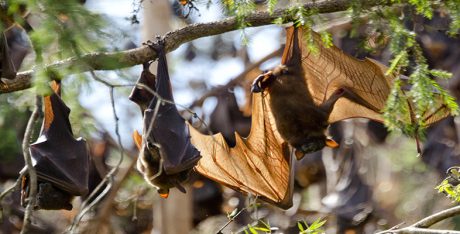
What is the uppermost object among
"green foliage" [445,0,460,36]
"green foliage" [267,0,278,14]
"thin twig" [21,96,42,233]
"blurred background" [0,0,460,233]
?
"green foliage" [267,0,278,14]

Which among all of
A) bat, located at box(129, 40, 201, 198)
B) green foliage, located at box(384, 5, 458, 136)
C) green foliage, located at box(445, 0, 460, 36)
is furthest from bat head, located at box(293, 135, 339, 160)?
green foliage, located at box(445, 0, 460, 36)

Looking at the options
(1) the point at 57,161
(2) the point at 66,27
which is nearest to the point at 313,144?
(1) the point at 57,161

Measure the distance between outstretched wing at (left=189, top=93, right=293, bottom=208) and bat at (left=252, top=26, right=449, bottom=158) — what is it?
0.76ft

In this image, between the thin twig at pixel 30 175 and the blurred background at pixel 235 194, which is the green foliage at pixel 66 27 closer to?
the thin twig at pixel 30 175

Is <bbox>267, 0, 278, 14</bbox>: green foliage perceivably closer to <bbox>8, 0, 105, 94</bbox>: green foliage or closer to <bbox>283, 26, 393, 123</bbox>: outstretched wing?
<bbox>8, 0, 105, 94</bbox>: green foliage

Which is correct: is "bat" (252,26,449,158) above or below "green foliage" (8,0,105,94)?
below

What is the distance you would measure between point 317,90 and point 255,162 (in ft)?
2.84

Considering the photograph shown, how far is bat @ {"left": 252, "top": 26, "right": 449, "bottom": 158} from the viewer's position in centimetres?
607

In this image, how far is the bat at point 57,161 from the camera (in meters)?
5.88

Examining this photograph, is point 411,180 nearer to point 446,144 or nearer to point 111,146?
point 446,144

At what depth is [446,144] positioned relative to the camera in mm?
10844

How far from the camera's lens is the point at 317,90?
6312 millimetres

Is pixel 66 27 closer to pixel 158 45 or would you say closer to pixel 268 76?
pixel 158 45

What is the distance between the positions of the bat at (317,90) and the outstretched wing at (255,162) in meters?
0.23
